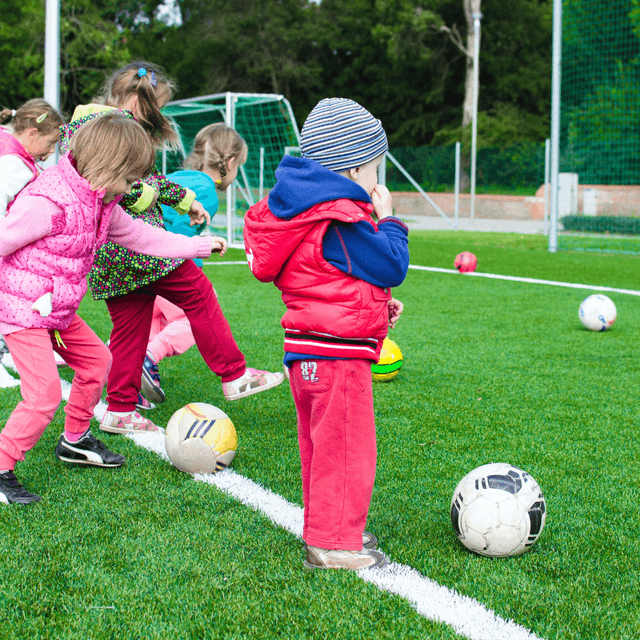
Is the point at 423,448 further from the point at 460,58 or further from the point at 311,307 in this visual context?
the point at 460,58

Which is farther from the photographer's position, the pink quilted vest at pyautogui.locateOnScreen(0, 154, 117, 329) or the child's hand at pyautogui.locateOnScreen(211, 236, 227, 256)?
the child's hand at pyautogui.locateOnScreen(211, 236, 227, 256)

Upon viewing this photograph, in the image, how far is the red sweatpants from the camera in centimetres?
403

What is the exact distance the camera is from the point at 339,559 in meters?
2.51

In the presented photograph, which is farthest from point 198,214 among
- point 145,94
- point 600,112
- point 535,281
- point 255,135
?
point 600,112

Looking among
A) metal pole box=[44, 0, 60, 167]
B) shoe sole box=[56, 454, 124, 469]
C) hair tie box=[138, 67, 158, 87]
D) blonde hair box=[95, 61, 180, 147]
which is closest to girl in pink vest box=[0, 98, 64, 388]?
blonde hair box=[95, 61, 180, 147]

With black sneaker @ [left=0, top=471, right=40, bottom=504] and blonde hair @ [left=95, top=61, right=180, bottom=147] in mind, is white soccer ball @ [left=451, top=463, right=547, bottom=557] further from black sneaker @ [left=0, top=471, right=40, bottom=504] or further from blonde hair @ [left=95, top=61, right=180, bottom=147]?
blonde hair @ [left=95, top=61, right=180, bottom=147]

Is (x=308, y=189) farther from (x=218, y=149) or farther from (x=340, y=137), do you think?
(x=218, y=149)

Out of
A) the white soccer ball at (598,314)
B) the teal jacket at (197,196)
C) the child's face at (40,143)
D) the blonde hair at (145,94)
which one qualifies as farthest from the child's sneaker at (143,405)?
the white soccer ball at (598,314)

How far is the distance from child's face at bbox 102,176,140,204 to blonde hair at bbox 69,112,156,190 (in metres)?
0.02

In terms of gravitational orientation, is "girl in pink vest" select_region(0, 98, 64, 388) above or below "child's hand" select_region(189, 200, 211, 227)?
above

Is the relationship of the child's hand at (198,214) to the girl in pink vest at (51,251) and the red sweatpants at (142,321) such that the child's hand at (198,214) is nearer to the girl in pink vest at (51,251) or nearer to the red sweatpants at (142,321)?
the red sweatpants at (142,321)

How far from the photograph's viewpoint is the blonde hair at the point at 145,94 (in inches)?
152

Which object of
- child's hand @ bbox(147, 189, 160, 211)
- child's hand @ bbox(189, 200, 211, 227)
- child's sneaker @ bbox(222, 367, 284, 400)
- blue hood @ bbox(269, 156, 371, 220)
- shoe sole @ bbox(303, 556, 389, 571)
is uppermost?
blue hood @ bbox(269, 156, 371, 220)

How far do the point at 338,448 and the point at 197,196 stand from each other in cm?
241
